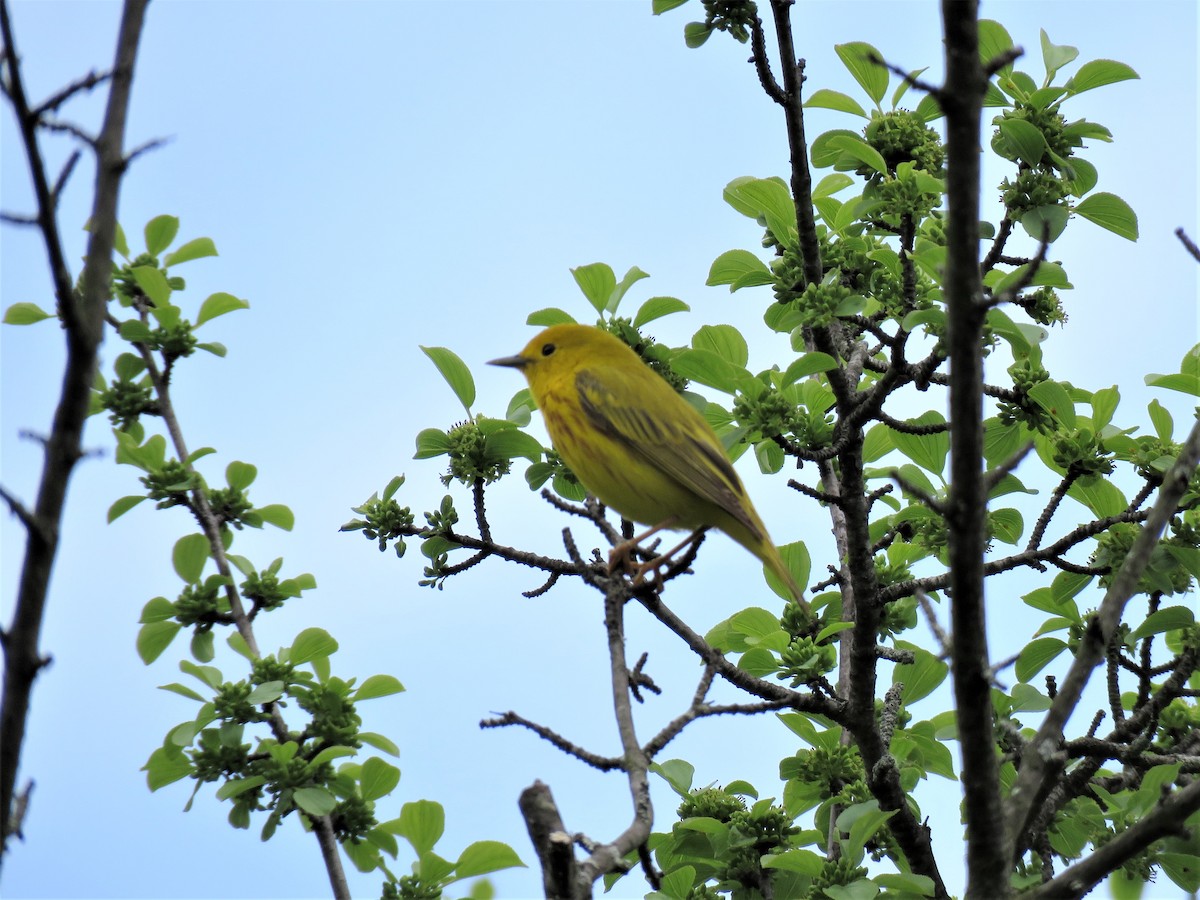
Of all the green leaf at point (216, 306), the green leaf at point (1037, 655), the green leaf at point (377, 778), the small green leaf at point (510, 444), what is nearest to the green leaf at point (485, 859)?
the green leaf at point (377, 778)

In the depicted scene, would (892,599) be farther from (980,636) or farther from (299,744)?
(299,744)

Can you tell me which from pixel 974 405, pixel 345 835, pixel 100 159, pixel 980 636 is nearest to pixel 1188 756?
pixel 980 636

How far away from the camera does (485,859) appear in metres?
4.29

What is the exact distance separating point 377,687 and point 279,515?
3.11ft

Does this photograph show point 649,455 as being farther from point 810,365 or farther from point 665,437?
point 810,365

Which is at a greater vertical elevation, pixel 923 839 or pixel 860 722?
pixel 860 722

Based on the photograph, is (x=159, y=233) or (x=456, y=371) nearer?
(x=456, y=371)

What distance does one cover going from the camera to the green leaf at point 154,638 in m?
4.94

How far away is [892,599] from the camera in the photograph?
195 inches

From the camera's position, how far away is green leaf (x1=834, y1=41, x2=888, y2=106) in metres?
5.04

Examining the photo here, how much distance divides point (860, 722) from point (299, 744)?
87.5 inches

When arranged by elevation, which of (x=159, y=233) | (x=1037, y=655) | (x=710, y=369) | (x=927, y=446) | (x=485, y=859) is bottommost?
(x=485, y=859)

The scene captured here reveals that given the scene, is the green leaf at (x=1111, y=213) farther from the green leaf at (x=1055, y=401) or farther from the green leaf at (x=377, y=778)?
the green leaf at (x=377, y=778)

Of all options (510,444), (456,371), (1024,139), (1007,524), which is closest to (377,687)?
(510,444)
